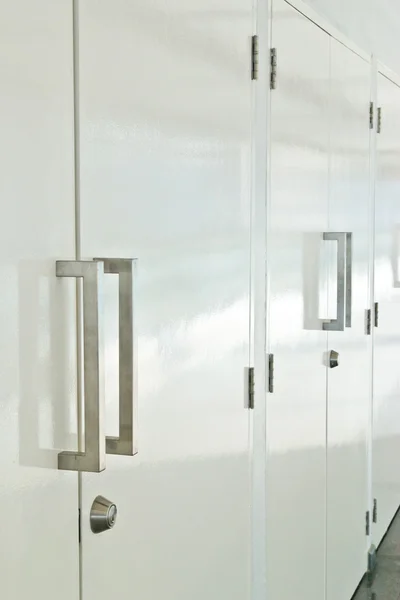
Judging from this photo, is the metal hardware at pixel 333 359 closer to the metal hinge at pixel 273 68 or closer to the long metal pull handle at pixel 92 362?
the metal hinge at pixel 273 68

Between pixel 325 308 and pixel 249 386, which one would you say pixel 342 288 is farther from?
pixel 249 386

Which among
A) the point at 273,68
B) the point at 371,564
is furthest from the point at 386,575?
the point at 273,68

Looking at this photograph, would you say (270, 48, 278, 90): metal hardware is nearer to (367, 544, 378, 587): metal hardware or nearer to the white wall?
the white wall

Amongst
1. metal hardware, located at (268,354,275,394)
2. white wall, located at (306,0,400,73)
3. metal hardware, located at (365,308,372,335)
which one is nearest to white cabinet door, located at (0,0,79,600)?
metal hardware, located at (268,354,275,394)

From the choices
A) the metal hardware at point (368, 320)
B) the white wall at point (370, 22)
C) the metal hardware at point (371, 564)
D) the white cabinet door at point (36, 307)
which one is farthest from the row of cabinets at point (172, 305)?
the metal hardware at point (371, 564)

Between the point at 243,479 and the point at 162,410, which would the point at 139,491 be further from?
the point at 243,479

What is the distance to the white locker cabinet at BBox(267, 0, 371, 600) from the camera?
231 centimetres

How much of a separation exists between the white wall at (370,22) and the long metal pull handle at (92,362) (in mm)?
1563

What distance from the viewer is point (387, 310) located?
368 centimetres

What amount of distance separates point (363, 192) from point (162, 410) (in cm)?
180

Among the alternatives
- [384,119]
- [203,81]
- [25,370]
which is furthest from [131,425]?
[384,119]

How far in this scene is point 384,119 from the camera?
350cm

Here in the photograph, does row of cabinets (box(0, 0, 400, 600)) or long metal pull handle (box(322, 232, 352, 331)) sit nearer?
row of cabinets (box(0, 0, 400, 600))

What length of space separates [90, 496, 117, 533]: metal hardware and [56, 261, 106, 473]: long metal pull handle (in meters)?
0.14
